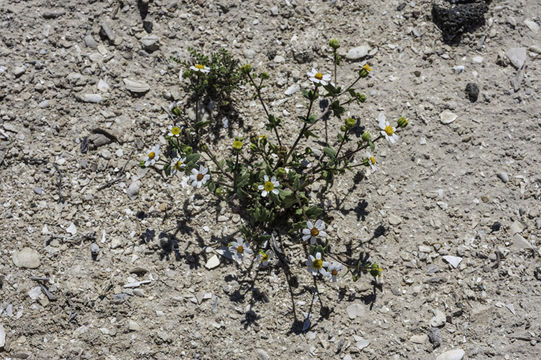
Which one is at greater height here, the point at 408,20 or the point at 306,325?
the point at 408,20

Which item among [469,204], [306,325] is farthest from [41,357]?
[469,204]

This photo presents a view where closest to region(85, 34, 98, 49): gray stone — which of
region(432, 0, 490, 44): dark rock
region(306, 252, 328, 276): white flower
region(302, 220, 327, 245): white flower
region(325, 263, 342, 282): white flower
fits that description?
region(302, 220, 327, 245): white flower

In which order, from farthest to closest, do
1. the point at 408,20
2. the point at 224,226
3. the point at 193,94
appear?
the point at 408,20 → the point at 193,94 → the point at 224,226

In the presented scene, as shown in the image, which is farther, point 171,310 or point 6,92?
point 6,92

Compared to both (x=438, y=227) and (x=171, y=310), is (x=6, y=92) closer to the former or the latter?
(x=171, y=310)

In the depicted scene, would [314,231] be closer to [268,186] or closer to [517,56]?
[268,186]

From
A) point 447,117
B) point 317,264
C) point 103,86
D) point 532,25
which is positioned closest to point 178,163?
point 103,86

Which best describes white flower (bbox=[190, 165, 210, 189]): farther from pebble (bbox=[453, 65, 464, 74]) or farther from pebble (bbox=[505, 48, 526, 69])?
pebble (bbox=[505, 48, 526, 69])
